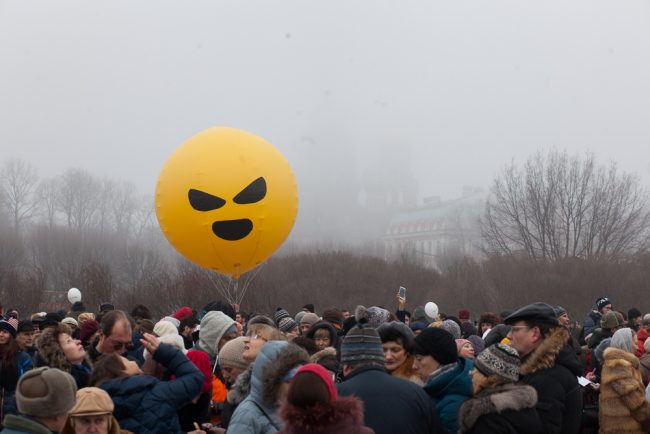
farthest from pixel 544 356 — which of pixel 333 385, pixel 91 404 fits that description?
pixel 91 404

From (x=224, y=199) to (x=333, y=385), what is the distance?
6694mm

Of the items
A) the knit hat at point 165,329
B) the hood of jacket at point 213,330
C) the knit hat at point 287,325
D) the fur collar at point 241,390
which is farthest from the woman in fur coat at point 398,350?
the knit hat at point 287,325

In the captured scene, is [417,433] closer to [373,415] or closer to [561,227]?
[373,415]

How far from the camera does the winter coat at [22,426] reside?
3.91 m

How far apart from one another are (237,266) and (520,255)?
29.0 m

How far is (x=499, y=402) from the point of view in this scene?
4.28 m

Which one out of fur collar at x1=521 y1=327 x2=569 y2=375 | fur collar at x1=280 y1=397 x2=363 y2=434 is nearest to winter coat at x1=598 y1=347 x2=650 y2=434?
fur collar at x1=521 y1=327 x2=569 y2=375

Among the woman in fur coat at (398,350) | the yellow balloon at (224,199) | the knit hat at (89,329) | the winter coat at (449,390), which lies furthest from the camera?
the yellow balloon at (224,199)

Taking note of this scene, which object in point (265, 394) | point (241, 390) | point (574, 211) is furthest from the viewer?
point (574, 211)

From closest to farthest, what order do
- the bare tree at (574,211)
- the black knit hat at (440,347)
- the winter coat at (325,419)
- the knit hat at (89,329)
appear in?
1. the winter coat at (325,419)
2. the black knit hat at (440,347)
3. the knit hat at (89,329)
4. the bare tree at (574,211)

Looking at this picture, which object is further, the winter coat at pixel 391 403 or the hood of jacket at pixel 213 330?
the hood of jacket at pixel 213 330

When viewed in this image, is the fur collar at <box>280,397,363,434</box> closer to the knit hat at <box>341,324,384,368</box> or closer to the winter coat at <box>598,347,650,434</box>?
the knit hat at <box>341,324,384,368</box>

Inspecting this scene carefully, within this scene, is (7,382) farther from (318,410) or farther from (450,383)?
(318,410)

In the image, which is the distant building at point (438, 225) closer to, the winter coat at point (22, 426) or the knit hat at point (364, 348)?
the knit hat at point (364, 348)
